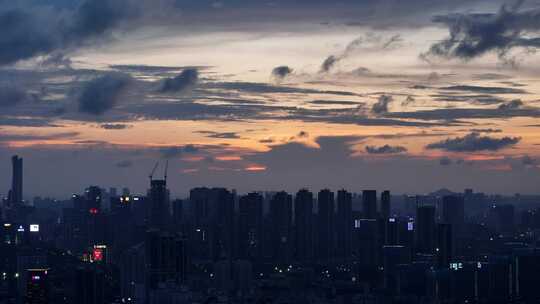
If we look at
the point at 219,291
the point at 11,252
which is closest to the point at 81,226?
the point at 11,252

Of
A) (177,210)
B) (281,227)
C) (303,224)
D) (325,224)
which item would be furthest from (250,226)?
(177,210)

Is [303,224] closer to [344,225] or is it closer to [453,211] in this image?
[344,225]

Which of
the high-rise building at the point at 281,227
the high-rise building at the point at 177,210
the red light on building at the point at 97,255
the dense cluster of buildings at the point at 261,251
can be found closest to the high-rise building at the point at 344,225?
the dense cluster of buildings at the point at 261,251

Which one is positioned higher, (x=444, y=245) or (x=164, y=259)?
(x=444, y=245)

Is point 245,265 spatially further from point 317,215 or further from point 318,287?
point 317,215

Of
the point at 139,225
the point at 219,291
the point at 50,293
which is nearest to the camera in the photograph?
the point at 50,293

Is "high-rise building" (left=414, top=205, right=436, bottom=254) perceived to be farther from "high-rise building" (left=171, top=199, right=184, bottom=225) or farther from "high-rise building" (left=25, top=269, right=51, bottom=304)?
"high-rise building" (left=25, top=269, right=51, bottom=304)

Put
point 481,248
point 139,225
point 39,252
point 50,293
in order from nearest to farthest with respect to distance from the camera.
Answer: point 50,293
point 39,252
point 481,248
point 139,225

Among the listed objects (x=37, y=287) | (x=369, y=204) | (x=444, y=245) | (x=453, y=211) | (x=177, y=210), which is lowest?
(x=37, y=287)
